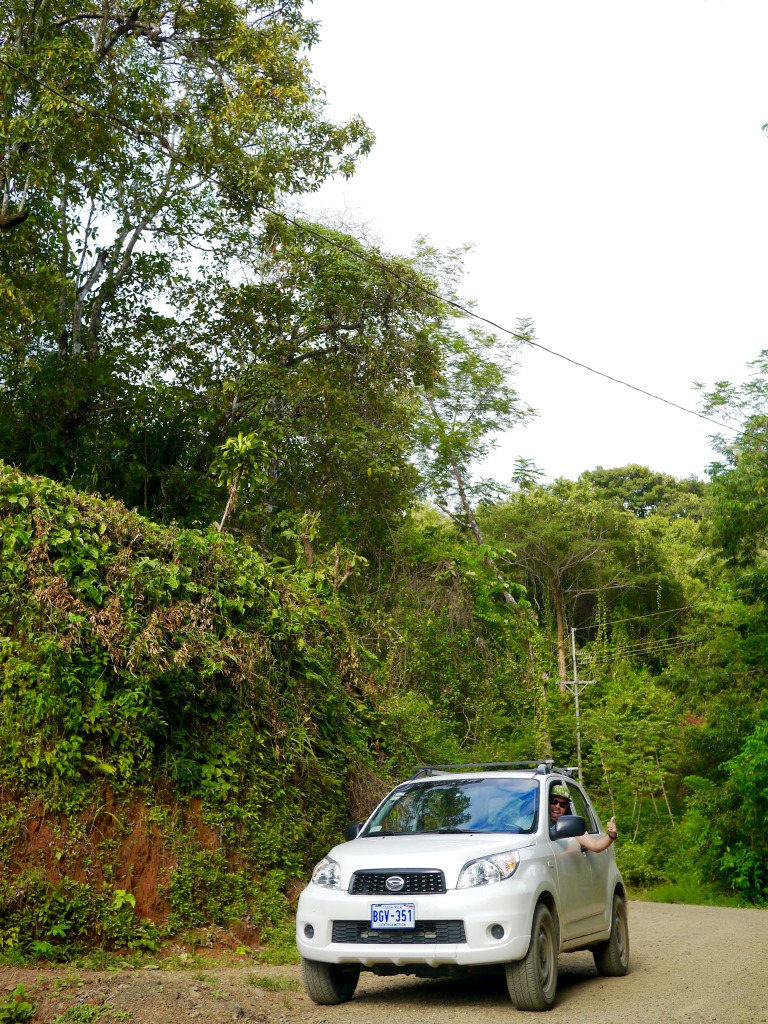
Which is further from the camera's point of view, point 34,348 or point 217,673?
point 34,348

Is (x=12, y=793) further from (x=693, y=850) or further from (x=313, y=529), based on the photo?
(x=693, y=850)

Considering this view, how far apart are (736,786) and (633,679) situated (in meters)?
17.0

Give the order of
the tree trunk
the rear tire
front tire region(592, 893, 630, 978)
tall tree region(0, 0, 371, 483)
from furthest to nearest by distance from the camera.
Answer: the tree trunk < tall tree region(0, 0, 371, 483) < front tire region(592, 893, 630, 978) < the rear tire

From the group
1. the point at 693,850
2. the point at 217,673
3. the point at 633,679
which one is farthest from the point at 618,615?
the point at 217,673

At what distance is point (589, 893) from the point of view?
29.1ft

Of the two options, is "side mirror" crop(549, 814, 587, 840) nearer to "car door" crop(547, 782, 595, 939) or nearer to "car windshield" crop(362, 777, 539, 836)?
"car door" crop(547, 782, 595, 939)

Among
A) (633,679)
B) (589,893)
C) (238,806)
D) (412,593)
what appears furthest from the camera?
(633,679)

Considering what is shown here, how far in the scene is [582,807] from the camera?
9.94 meters

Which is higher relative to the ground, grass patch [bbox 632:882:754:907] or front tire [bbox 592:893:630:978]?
front tire [bbox 592:893:630:978]

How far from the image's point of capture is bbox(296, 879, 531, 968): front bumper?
7.06 m

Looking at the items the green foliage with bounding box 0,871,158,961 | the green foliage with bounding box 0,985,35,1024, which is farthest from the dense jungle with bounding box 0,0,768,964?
the green foliage with bounding box 0,985,35,1024

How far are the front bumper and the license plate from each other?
40mm

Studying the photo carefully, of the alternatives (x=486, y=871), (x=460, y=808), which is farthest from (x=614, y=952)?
(x=486, y=871)

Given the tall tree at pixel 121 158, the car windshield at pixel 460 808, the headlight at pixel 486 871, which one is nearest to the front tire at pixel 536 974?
the headlight at pixel 486 871
